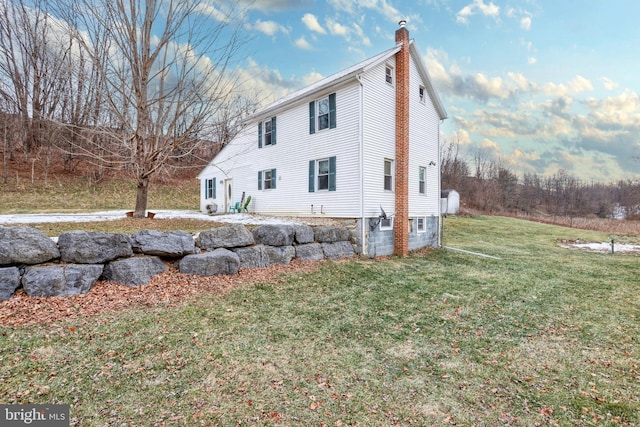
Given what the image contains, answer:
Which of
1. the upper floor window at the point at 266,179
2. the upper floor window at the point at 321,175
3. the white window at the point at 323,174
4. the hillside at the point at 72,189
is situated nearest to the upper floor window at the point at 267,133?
the upper floor window at the point at 266,179

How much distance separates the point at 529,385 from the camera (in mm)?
3004

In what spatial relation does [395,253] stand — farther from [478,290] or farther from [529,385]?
[529,385]

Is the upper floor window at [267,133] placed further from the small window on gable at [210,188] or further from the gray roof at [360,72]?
the small window on gable at [210,188]

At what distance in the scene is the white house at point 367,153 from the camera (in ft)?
30.9

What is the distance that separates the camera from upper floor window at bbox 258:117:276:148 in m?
12.5

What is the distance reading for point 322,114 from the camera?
10.5 meters

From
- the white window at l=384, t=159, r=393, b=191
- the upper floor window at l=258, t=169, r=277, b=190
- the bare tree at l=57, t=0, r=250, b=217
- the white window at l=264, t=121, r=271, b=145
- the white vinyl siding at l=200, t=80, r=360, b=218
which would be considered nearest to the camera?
the bare tree at l=57, t=0, r=250, b=217

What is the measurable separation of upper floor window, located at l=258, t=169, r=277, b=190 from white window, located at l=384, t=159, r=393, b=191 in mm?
4740

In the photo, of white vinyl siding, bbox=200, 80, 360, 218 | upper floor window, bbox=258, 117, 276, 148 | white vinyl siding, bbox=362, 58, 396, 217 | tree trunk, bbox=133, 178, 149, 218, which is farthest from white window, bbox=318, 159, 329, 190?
tree trunk, bbox=133, 178, 149, 218

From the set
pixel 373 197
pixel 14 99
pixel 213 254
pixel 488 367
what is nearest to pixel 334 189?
pixel 373 197

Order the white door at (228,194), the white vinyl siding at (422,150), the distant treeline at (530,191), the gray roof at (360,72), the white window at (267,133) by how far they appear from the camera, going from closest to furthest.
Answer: the gray roof at (360,72) < the white vinyl siding at (422,150) < the white window at (267,133) < the white door at (228,194) < the distant treeline at (530,191)

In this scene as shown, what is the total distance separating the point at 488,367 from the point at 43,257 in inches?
249

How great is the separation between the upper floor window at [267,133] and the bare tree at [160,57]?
14.0 ft

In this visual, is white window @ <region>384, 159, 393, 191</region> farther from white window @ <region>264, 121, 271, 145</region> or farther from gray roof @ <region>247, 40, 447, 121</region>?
white window @ <region>264, 121, 271, 145</region>
